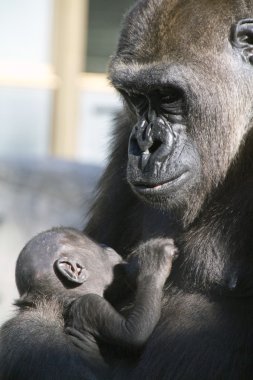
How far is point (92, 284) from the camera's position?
6527 millimetres

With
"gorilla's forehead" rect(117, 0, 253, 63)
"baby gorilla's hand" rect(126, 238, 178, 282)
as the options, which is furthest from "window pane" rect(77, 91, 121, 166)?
"gorilla's forehead" rect(117, 0, 253, 63)

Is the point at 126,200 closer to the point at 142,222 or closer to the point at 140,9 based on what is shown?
the point at 142,222

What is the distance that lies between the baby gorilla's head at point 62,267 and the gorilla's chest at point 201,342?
0.59 m

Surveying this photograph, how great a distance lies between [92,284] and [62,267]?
0.21 m

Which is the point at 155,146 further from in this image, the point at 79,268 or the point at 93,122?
the point at 93,122

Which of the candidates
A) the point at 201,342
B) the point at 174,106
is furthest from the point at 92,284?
the point at 174,106

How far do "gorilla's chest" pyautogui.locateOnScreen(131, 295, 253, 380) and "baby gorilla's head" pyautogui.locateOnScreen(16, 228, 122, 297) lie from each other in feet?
1.93

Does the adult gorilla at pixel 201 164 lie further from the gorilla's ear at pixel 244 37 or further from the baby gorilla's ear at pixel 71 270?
the baby gorilla's ear at pixel 71 270

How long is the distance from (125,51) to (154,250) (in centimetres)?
112

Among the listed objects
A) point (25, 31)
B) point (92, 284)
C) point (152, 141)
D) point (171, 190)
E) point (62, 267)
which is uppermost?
point (25, 31)

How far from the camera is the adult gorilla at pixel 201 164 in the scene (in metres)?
5.88

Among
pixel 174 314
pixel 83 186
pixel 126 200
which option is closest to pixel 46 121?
pixel 83 186

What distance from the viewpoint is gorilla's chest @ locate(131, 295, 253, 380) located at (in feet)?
19.1

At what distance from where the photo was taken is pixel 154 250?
6203 millimetres
